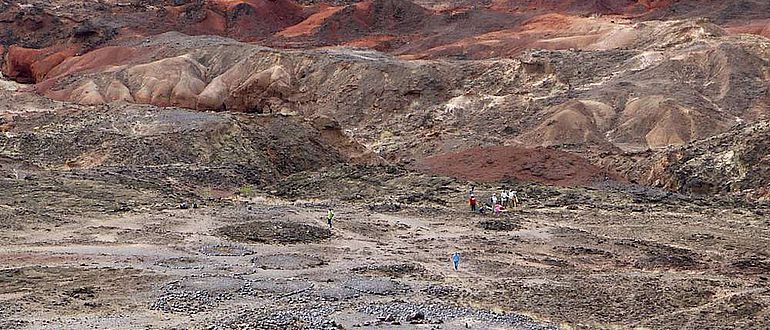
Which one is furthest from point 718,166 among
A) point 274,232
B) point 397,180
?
point 274,232

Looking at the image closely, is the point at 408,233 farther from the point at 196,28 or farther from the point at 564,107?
the point at 196,28

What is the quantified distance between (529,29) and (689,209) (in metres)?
48.2

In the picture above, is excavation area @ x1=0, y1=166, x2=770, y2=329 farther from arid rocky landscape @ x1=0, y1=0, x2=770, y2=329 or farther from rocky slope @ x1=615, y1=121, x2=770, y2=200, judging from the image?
rocky slope @ x1=615, y1=121, x2=770, y2=200

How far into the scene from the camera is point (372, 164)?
140 feet

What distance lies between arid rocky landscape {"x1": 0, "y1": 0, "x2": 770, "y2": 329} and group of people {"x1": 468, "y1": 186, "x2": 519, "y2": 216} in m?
0.41

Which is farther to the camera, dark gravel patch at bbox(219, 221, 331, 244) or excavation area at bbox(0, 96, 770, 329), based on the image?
dark gravel patch at bbox(219, 221, 331, 244)

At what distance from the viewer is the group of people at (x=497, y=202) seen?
32.7 meters

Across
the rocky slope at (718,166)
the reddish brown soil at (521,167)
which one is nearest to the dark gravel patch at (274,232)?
the reddish brown soil at (521,167)

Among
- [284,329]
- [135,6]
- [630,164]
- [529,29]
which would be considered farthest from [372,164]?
[135,6]

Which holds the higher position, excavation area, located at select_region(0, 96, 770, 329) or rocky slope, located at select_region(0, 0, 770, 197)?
excavation area, located at select_region(0, 96, 770, 329)

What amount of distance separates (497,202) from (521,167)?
681 cm

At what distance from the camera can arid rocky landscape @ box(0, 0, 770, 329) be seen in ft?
63.0

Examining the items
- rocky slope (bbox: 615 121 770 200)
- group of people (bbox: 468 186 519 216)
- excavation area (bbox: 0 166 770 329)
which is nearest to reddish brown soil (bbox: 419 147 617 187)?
rocky slope (bbox: 615 121 770 200)

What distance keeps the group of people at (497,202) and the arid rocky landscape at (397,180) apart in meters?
0.41
